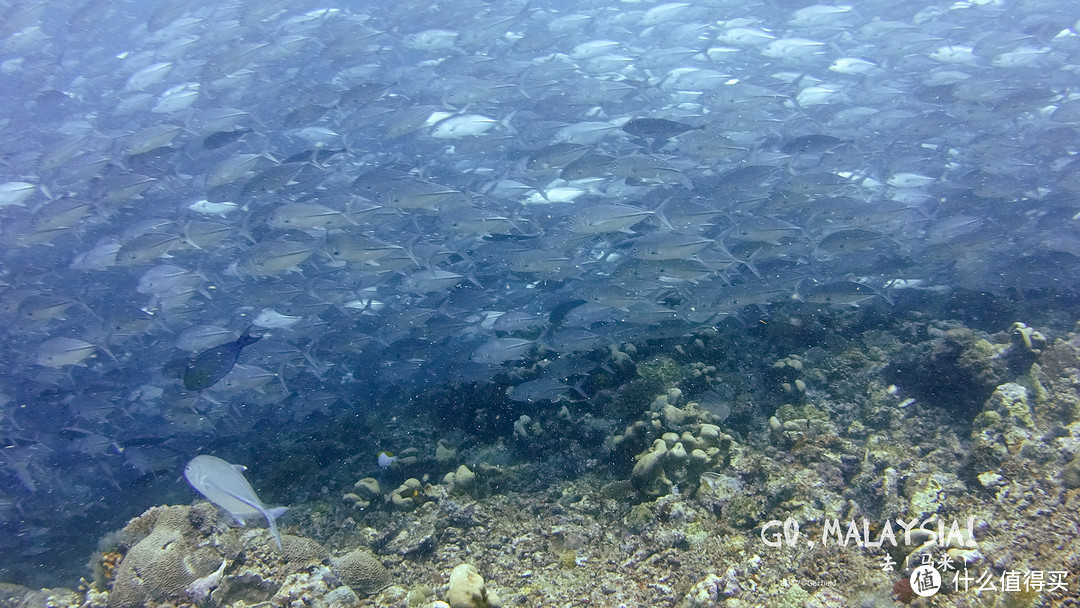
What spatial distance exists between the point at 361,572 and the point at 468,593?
45.9 inches

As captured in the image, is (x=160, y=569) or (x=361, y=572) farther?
(x=361, y=572)

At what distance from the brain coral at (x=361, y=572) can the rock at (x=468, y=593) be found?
2.93ft

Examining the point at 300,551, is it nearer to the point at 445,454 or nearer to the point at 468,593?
the point at 468,593

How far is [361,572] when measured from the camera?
11.7 ft

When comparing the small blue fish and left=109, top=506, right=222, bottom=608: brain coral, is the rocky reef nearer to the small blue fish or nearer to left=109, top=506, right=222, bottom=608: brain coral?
left=109, top=506, right=222, bottom=608: brain coral

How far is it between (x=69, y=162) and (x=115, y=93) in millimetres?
8679

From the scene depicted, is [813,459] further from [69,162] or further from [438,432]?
[69,162]

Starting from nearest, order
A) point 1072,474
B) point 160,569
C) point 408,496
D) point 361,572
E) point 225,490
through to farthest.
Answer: point 225,490, point 1072,474, point 160,569, point 361,572, point 408,496

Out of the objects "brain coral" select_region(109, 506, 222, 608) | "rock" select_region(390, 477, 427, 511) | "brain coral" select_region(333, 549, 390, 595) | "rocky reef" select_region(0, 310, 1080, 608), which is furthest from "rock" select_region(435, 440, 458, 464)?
"brain coral" select_region(109, 506, 222, 608)

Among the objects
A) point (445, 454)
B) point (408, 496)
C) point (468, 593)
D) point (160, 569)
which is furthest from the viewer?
point (445, 454)

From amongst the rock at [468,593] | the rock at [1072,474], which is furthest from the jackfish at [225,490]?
the rock at [1072,474]

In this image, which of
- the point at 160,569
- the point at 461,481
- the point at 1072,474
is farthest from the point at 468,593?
the point at 1072,474

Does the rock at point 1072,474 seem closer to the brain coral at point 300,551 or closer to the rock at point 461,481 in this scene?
the rock at point 461,481

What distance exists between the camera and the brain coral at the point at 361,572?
11.4 ft
